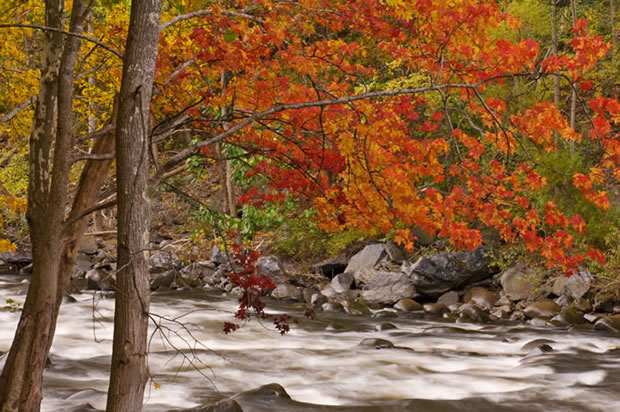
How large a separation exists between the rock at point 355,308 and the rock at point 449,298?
182 centimetres

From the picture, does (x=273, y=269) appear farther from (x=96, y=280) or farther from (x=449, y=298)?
(x=449, y=298)

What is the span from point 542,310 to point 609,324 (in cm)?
146

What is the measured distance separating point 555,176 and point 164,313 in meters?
8.53

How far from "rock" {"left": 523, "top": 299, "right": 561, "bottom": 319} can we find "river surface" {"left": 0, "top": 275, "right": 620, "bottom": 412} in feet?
2.71

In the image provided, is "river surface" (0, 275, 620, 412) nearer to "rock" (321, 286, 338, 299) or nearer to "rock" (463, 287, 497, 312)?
"rock" (463, 287, 497, 312)

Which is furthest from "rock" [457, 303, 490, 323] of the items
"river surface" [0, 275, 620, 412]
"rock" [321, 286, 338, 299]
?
"rock" [321, 286, 338, 299]

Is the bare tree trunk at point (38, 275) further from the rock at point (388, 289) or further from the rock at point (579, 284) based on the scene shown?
the rock at point (579, 284)

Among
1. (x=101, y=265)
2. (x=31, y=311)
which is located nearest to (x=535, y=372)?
(x=31, y=311)

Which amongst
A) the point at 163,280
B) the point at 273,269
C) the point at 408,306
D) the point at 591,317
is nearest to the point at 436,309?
the point at 408,306

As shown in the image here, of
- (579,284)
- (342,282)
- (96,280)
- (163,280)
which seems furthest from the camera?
(96,280)

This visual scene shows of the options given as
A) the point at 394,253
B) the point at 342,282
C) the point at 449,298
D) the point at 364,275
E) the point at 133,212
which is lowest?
the point at 449,298

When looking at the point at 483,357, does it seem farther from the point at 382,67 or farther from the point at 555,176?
the point at 382,67

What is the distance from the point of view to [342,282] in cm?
1571

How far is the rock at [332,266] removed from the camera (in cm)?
1727
